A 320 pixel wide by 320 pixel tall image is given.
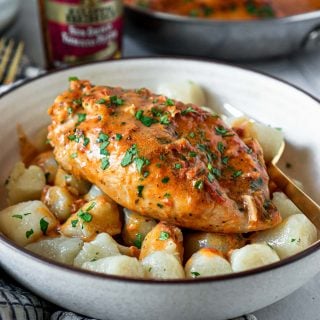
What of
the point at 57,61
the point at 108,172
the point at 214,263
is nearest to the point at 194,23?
the point at 57,61

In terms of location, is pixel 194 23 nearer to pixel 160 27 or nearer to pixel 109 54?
pixel 160 27

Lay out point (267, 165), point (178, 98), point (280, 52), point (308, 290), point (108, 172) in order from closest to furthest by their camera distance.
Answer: point (108, 172) → point (308, 290) → point (267, 165) → point (178, 98) → point (280, 52)

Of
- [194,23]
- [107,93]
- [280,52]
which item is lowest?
[280,52]

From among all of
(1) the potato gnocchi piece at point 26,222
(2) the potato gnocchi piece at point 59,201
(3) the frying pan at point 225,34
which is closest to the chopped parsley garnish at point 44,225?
(1) the potato gnocchi piece at point 26,222

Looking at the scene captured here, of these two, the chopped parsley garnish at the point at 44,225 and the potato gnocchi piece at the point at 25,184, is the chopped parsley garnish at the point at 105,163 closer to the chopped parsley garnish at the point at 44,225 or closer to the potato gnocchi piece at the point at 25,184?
the chopped parsley garnish at the point at 44,225

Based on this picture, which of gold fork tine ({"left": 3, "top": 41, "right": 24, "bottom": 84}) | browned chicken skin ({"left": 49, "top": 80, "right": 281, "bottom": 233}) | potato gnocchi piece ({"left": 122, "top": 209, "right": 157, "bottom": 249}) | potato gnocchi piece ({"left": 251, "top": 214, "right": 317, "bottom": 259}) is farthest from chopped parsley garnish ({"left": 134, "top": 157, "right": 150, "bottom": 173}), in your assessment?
gold fork tine ({"left": 3, "top": 41, "right": 24, "bottom": 84})

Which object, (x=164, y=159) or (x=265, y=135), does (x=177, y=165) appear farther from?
(x=265, y=135)
